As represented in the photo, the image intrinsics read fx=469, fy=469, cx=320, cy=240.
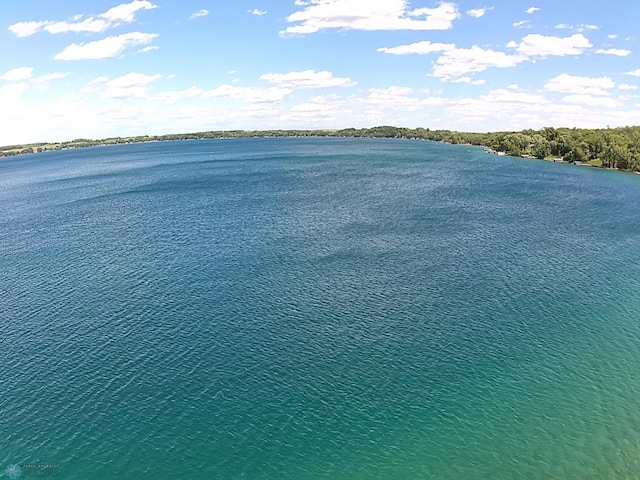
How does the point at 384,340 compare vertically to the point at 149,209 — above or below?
below

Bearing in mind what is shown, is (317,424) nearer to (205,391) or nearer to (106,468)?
(205,391)

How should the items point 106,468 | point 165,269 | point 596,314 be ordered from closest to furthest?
point 106,468 < point 596,314 < point 165,269

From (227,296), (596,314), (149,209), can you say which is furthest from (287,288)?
(149,209)

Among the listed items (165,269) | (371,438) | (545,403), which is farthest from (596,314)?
(165,269)

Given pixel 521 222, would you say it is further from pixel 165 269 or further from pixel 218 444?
pixel 218 444

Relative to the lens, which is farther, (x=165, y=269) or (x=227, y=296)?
(x=165, y=269)

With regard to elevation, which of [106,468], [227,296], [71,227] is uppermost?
[71,227]

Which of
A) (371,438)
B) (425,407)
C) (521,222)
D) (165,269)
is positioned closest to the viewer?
(371,438)
